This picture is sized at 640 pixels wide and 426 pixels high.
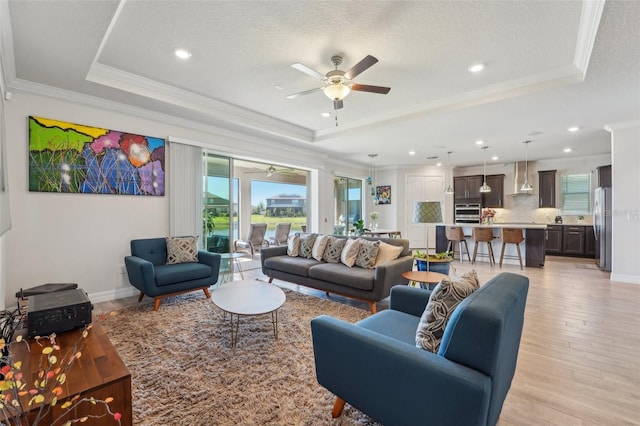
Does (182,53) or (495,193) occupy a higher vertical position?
(182,53)

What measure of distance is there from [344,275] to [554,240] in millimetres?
7306

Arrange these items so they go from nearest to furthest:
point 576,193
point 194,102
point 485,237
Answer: point 194,102, point 485,237, point 576,193

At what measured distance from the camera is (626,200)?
16.1 ft

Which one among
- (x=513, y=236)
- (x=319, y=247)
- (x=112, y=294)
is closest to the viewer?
(x=112, y=294)

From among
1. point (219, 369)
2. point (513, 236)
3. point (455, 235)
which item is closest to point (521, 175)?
point (513, 236)

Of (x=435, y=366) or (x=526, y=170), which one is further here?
(x=526, y=170)

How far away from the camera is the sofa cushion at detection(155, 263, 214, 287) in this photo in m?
3.57

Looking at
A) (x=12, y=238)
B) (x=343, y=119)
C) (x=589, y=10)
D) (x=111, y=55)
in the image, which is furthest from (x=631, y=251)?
(x=12, y=238)

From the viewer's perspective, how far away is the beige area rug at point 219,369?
1.79 meters

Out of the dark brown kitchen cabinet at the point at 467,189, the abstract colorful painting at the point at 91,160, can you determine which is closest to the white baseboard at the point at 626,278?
the dark brown kitchen cabinet at the point at 467,189

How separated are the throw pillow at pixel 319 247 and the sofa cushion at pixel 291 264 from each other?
0.26 ft

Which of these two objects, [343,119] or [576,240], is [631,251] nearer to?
[576,240]

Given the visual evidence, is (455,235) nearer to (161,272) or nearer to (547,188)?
(547,188)

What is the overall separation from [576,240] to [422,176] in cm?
426
